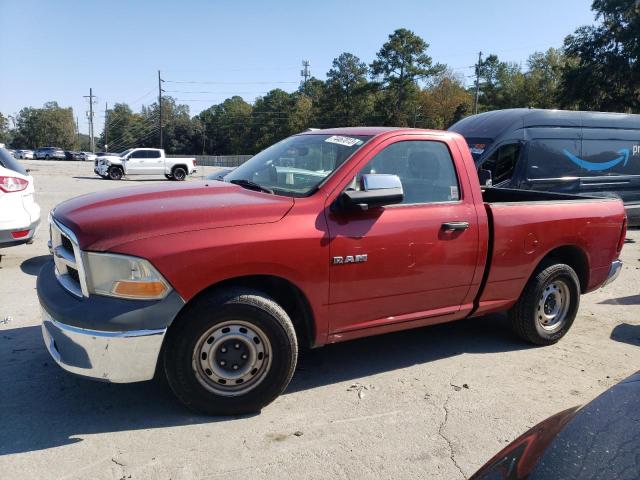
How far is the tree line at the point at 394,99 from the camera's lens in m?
37.3

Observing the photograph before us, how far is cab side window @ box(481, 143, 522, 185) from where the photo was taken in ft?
32.2

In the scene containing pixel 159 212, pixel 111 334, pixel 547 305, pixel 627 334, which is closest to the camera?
pixel 111 334

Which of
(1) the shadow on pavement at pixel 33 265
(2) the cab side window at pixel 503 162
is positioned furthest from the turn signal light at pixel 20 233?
(2) the cab side window at pixel 503 162

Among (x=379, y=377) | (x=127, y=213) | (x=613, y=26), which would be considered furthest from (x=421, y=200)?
(x=613, y=26)

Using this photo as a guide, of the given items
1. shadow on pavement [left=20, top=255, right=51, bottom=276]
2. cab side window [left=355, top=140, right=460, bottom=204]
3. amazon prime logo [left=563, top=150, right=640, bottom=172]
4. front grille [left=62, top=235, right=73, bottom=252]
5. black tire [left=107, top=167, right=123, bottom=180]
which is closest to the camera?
front grille [left=62, top=235, right=73, bottom=252]

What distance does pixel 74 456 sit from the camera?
2.94 metres

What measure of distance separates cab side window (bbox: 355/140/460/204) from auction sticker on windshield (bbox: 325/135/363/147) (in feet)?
0.69

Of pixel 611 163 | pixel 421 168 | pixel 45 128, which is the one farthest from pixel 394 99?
pixel 45 128

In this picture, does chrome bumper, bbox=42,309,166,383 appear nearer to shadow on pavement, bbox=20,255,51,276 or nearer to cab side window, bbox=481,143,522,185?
shadow on pavement, bbox=20,255,51,276

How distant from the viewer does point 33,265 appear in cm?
718

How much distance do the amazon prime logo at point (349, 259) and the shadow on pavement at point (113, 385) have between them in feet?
3.28

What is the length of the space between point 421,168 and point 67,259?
262 centimetres

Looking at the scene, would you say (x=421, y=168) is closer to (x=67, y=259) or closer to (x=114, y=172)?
(x=67, y=259)

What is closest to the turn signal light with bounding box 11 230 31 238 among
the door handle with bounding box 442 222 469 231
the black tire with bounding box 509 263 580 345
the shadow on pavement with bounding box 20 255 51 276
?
the shadow on pavement with bounding box 20 255 51 276
